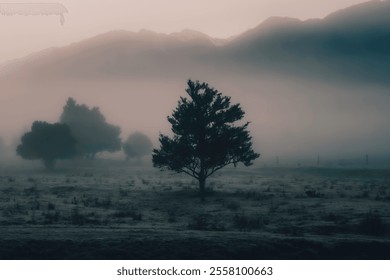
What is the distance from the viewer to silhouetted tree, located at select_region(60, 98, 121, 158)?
112 meters

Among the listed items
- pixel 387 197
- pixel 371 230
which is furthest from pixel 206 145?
pixel 371 230

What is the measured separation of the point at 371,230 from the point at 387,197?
16079 mm

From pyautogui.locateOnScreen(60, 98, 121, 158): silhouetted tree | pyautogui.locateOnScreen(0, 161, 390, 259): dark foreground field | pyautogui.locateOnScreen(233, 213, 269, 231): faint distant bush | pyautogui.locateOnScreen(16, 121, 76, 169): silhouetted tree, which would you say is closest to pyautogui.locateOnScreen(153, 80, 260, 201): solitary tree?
pyautogui.locateOnScreen(0, 161, 390, 259): dark foreground field

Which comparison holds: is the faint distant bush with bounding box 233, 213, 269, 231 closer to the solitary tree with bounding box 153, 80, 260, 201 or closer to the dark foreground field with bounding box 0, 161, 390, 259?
the dark foreground field with bounding box 0, 161, 390, 259

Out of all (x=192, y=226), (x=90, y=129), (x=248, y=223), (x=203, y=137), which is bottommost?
(x=248, y=223)

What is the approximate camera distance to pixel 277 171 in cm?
8300

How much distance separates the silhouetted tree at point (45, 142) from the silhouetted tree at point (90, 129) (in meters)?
21.5

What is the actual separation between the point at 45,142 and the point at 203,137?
5422 centimetres

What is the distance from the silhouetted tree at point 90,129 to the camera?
112438 mm

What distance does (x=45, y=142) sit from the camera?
86.3 m

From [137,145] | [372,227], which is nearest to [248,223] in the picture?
[372,227]

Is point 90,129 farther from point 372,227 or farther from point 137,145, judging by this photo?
point 372,227

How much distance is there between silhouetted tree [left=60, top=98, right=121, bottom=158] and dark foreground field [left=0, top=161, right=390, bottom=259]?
65389 mm
